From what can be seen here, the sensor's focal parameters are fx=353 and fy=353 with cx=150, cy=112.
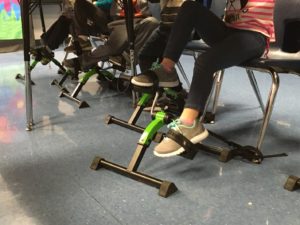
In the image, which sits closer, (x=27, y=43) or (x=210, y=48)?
(x=210, y=48)

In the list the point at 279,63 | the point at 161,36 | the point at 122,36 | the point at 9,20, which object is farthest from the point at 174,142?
the point at 9,20

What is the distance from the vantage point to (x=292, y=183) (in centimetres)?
115

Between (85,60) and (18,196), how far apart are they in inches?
47.9

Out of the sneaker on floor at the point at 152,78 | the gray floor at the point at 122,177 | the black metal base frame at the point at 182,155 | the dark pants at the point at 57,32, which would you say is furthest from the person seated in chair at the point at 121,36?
the black metal base frame at the point at 182,155

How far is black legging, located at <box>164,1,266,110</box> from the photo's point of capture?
45.6 inches

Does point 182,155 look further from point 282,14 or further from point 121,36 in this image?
point 121,36

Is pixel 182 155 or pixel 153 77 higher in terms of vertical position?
pixel 153 77

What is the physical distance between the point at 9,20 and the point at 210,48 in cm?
374

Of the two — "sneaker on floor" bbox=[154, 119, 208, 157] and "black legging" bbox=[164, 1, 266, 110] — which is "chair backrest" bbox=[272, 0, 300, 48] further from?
"sneaker on floor" bbox=[154, 119, 208, 157]

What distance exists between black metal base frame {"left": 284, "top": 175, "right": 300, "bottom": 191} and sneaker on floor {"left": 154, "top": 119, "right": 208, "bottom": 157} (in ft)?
1.02

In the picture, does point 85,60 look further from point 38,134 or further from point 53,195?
point 53,195

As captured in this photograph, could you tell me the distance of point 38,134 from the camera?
1.63 meters

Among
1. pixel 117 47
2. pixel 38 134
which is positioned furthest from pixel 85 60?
pixel 38 134

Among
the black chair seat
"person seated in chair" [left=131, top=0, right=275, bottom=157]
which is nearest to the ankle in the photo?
"person seated in chair" [left=131, top=0, right=275, bottom=157]
